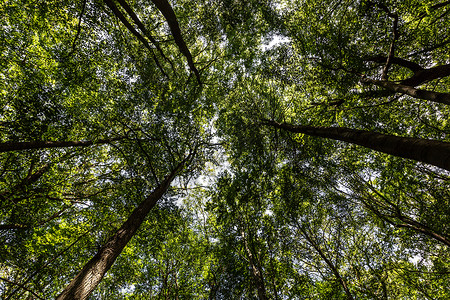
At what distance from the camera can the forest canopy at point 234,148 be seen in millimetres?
8289

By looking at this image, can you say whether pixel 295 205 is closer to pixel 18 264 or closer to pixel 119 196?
pixel 119 196

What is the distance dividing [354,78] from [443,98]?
3865 millimetres

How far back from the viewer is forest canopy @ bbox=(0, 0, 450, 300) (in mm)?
8289

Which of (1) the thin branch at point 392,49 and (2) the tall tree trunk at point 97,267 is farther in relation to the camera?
(1) the thin branch at point 392,49

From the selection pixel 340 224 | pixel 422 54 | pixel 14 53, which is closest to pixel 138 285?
pixel 340 224

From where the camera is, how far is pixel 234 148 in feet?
36.8

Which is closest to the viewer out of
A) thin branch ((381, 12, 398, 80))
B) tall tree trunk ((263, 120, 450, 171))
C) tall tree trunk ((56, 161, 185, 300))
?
tall tree trunk ((263, 120, 450, 171))

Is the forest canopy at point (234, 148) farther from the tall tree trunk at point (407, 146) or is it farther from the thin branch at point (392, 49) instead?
the tall tree trunk at point (407, 146)

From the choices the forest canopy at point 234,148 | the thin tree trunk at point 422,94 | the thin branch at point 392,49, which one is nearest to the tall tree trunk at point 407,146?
the forest canopy at point 234,148

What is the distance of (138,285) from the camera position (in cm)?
1107

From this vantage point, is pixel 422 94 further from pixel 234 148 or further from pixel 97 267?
pixel 97 267

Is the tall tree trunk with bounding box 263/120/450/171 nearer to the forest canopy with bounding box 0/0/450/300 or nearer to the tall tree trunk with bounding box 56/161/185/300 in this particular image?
the forest canopy with bounding box 0/0/450/300

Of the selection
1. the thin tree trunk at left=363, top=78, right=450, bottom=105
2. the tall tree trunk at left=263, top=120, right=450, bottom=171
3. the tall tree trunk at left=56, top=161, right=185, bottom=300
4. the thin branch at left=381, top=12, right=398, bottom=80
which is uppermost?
the thin branch at left=381, top=12, right=398, bottom=80

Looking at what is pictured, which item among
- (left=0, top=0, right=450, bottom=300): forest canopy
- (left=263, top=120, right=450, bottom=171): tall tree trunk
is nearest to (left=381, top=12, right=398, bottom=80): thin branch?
(left=0, top=0, right=450, bottom=300): forest canopy
